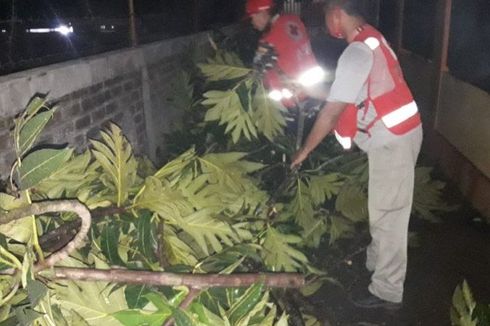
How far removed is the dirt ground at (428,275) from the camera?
3.55m

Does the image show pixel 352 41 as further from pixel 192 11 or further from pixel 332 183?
pixel 192 11

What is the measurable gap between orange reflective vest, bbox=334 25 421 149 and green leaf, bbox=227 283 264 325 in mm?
2039

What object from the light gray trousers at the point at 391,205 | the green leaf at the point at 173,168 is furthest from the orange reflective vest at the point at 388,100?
the green leaf at the point at 173,168

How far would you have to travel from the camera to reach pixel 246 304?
1624 mm

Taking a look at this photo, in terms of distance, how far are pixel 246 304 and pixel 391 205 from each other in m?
2.14

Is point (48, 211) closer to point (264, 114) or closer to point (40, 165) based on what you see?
point (40, 165)

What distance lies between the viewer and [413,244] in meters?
4.47

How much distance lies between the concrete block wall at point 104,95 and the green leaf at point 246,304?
5.59 feet

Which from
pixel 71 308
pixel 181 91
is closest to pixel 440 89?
pixel 181 91

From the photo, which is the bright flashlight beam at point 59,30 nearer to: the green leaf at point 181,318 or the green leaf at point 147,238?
the green leaf at point 147,238

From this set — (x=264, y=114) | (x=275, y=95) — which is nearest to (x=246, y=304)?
(x=264, y=114)

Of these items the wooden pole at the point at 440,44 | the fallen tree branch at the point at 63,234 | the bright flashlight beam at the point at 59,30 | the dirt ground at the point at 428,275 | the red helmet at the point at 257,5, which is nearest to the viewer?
the fallen tree branch at the point at 63,234

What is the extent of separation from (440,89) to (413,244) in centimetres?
326

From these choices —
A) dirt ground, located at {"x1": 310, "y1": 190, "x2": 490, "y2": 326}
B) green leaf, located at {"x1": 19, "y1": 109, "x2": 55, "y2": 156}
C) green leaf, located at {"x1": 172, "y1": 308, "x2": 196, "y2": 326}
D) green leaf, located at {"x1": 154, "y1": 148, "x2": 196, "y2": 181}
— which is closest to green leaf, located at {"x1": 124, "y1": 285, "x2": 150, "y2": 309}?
green leaf, located at {"x1": 172, "y1": 308, "x2": 196, "y2": 326}
